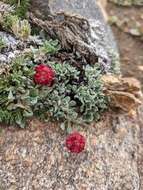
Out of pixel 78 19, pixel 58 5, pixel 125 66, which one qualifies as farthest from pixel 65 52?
pixel 125 66

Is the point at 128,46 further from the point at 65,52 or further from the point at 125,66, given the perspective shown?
the point at 65,52

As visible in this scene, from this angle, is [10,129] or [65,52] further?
[65,52]

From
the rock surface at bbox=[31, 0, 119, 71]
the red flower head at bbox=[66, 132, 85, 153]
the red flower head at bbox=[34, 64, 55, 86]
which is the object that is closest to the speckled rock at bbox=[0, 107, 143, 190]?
the red flower head at bbox=[66, 132, 85, 153]

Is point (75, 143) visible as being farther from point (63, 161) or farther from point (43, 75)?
point (43, 75)

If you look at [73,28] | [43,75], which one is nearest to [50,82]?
[43,75]

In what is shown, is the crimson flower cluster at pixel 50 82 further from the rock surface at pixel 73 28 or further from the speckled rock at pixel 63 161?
the rock surface at pixel 73 28

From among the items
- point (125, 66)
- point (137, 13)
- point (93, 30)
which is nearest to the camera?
point (93, 30)

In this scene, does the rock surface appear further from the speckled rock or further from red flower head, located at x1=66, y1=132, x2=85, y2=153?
red flower head, located at x1=66, y1=132, x2=85, y2=153
